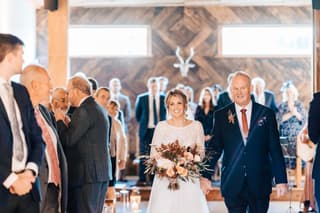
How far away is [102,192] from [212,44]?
726cm

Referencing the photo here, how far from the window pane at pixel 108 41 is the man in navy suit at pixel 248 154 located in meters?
7.31

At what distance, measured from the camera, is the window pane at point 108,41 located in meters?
11.7

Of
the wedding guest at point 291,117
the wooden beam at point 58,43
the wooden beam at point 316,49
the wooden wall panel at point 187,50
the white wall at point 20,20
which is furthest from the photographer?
the wooden wall panel at point 187,50

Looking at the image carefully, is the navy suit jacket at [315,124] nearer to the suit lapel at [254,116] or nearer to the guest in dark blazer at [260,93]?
the suit lapel at [254,116]

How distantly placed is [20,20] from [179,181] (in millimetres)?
3625

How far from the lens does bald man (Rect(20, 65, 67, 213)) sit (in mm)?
3848

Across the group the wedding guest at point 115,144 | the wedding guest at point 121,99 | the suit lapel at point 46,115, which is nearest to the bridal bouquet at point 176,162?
the suit lapel at point 46,115

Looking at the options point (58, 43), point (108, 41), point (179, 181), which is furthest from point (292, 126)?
point (179, 181)

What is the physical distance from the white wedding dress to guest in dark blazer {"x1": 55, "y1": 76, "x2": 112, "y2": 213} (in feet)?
1.43

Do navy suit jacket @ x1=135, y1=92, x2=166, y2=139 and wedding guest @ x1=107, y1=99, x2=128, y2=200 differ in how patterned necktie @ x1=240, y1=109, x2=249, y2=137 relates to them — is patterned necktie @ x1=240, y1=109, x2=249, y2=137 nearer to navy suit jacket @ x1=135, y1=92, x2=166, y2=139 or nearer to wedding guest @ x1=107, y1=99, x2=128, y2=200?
wedding guest @ x1=107, y1=99, x2=128, y2=200

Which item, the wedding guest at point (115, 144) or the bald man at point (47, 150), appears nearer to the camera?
the bald man at point (47, 150)

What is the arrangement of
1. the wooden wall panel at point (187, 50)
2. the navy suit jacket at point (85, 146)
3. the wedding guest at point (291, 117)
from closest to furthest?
the navy suit jacket at point (85, 146) < the wedding guest at point (291, 117) < the wooden wall panel at point (187, 50)

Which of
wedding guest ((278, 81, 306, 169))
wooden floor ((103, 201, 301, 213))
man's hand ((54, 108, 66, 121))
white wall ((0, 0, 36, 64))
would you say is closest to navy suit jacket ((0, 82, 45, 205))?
man's hand ((54, 108, 66, 121))

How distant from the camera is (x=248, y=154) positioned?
439 cm
